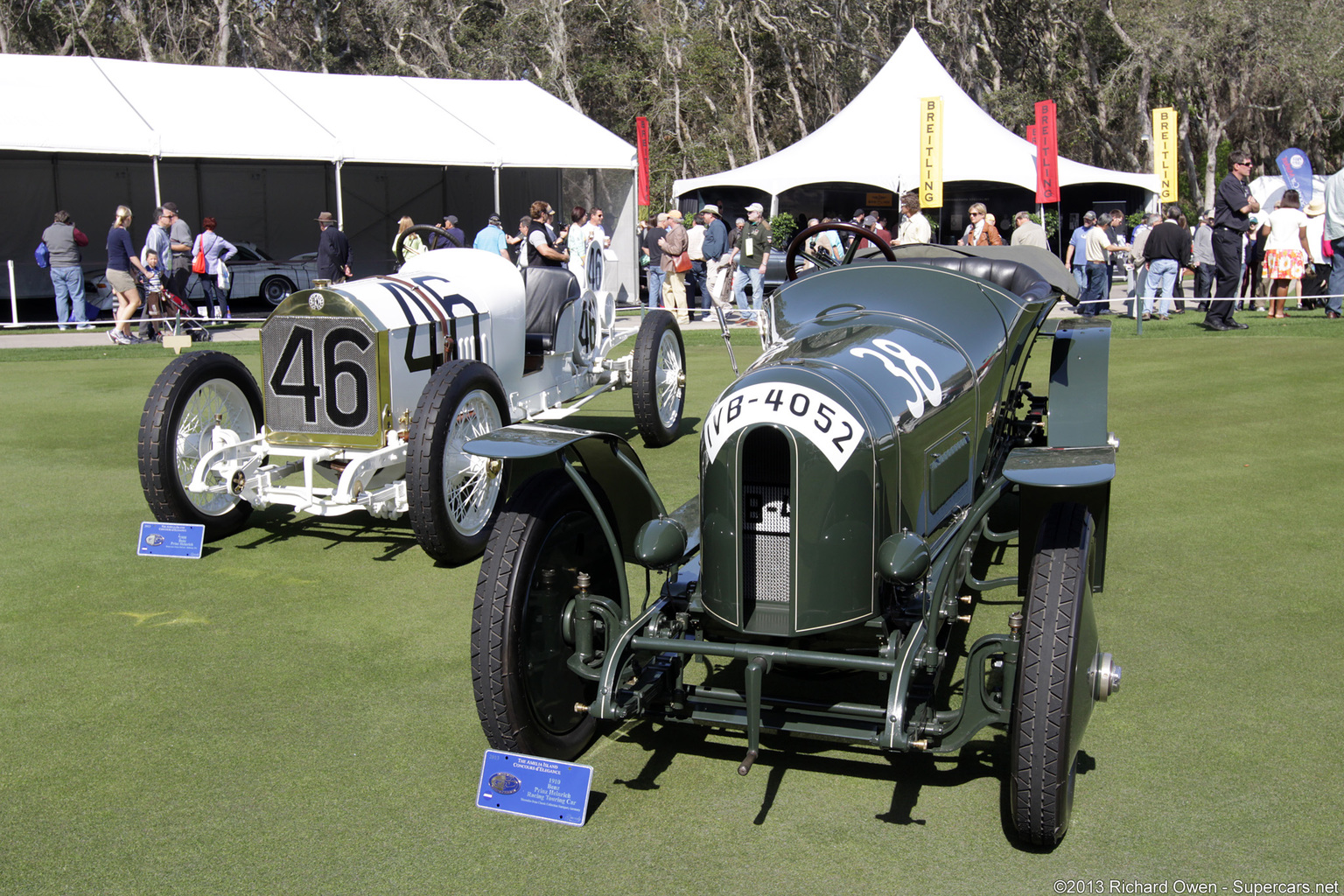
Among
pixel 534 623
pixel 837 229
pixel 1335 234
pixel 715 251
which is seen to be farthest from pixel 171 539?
pixel 1335 234

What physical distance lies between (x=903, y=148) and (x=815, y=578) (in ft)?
63.4

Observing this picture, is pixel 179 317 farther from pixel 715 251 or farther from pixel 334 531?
pixel 334 531

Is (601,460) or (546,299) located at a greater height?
(546,299)

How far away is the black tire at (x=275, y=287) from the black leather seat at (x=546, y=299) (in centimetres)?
1448

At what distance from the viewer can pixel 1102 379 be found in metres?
4.84

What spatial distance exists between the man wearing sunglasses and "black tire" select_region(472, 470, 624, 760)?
39.2 feet

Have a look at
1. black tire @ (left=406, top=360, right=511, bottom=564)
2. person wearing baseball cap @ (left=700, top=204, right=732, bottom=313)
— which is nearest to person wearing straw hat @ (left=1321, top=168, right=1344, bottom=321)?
person wearing baseball cap @ (left=700, top=204, right=732, bottom=313)

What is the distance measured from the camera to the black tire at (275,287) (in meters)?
20.8

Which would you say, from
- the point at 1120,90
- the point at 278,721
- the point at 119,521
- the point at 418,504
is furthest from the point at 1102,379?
the point at 1120,90

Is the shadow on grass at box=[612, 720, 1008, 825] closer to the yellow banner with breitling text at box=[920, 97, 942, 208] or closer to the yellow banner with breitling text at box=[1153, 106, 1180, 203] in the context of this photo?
the yellow banner with breitling text at box=[920, 97, 942, 208]

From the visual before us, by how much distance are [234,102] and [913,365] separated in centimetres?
1700

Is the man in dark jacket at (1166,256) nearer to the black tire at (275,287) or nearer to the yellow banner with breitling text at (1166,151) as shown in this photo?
the yellow banner with breitling text at (1166,151)

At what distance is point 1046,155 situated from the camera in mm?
Result: 18078

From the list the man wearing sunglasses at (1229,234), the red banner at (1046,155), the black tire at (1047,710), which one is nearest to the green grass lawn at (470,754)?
the black tire at (1047,710)
